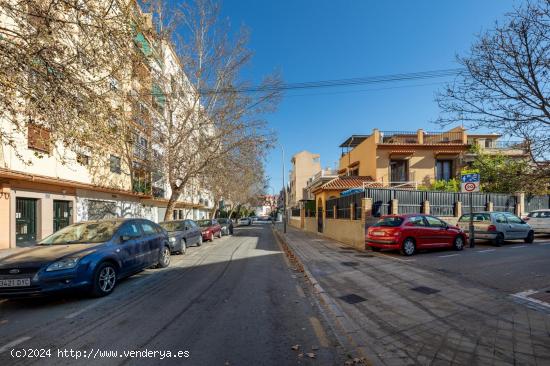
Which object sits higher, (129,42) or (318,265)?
(129,42)

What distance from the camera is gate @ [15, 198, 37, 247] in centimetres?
1275

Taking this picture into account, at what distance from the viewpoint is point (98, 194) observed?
729 inches

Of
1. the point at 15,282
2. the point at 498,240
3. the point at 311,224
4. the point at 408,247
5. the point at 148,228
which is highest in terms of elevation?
the point at 148,228

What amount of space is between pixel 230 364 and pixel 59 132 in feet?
18.0

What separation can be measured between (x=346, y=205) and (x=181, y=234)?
29.5ft

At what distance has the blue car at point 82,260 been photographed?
5.29 m

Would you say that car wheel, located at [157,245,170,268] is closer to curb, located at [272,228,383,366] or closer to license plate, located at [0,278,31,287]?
license plate, located at [0,278,31,287]

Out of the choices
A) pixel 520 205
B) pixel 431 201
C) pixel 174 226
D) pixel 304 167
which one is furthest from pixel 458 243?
pixel 304 167

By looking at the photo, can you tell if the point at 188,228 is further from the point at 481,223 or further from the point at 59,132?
the point at 481,223

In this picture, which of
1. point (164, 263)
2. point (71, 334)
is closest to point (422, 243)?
point (164, 263)

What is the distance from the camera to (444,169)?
26359 mm

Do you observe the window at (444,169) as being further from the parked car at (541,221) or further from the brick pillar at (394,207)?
the brick pillar at (394,207)

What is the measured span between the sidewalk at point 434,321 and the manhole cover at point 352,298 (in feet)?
0.06

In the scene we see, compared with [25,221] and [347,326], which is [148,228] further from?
[25,221]
